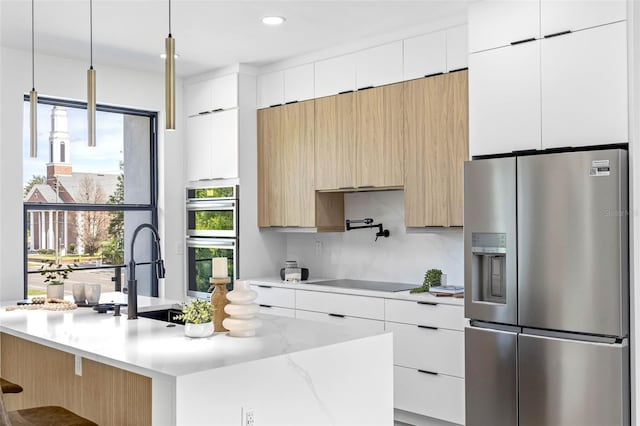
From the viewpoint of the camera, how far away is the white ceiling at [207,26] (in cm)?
388

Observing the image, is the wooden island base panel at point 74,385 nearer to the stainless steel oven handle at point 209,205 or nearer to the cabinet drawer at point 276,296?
the cabinet drawer at point 276,296

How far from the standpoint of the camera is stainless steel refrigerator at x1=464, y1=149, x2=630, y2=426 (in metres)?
3.05

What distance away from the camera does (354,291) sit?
4.47m

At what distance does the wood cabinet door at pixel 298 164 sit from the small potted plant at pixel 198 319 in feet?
8.52

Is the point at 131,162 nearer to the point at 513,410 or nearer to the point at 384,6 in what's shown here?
the point at 384,6

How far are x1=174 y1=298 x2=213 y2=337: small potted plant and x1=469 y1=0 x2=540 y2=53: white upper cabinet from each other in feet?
7.56

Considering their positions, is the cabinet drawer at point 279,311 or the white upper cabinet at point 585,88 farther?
the cabinet drawer at point 279,311

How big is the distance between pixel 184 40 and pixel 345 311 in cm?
234

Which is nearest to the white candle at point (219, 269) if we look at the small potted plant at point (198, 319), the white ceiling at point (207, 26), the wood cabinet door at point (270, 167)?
the small potted plant at point (198, 319)

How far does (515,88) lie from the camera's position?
3.55 m

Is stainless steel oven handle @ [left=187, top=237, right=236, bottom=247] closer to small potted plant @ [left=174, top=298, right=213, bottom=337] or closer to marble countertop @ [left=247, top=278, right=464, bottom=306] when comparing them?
marble countertop @ [left=247, top=278, right=464, bottom=306]

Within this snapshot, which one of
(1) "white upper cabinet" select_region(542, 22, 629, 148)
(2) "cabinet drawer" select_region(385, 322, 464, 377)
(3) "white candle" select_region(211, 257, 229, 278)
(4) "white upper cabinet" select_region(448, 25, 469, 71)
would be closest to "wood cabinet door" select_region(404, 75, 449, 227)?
(4) "white upper cabinet" select_region(448, 25, 469, 71)

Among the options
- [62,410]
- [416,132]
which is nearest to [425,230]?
[416,132]

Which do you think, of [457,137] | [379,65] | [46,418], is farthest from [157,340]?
[379,65]
